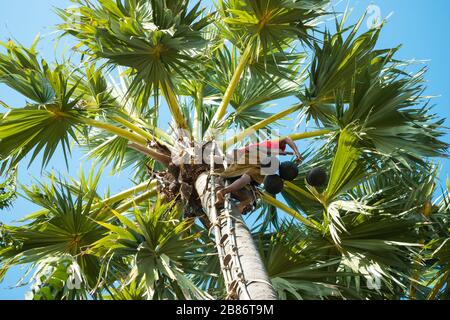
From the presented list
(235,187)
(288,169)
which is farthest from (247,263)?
(288,169)

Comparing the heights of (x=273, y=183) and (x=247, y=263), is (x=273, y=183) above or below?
above

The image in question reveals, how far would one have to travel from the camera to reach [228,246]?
13.2 feet

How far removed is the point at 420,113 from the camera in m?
5.89

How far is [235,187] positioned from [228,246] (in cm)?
91

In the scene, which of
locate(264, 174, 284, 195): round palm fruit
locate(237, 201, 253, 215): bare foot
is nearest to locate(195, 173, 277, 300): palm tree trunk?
locate(237, 201, 253, 215): bare foot

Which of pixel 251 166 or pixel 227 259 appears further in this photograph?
pixel 251 166

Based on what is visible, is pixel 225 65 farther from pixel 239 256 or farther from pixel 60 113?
pixel 239 256

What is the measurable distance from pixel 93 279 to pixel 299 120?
2.62 m

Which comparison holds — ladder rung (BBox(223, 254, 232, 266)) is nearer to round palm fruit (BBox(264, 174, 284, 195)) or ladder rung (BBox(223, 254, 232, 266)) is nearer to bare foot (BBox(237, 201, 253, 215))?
bare foot (BBox(237, 201, 253, 215))

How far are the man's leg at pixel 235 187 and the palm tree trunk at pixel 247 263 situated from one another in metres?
0.09

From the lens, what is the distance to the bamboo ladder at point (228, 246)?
360cm

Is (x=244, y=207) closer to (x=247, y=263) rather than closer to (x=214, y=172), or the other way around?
(x=214, y=172)

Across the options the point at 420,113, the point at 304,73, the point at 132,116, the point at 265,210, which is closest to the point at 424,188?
the point at 420,113

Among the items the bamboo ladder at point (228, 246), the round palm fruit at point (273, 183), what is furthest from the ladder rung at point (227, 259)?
the round palm fruit at point (273, 183)
